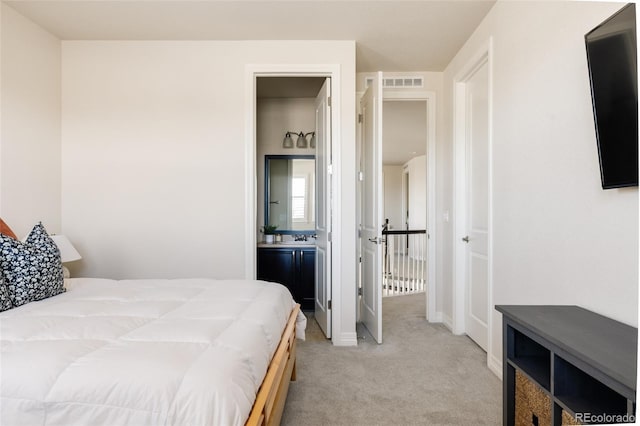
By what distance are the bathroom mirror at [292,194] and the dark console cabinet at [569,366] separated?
3.04 meters

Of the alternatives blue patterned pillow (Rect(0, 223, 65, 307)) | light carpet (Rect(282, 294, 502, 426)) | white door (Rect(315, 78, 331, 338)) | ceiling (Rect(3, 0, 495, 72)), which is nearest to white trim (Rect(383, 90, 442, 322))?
light carpet (Rect(282, 294, 502, 426))

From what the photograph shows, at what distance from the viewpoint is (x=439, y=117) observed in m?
3.89

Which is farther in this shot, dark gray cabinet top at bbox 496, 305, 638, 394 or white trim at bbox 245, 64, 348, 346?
white trim at bbox 245, 64, 348, 346

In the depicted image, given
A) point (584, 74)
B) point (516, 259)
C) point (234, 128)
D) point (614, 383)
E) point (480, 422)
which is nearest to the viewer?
point (614, 383)

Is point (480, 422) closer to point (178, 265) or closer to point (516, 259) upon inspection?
point (516, 259)

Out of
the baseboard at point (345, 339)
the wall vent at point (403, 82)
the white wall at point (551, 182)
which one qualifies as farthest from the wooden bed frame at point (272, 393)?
the wall vent at point (403, 82)

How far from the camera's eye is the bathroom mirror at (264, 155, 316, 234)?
4.48 metres

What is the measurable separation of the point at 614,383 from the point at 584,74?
1333mm

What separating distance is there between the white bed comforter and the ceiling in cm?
214

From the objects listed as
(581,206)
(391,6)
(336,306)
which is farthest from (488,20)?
(336,306)

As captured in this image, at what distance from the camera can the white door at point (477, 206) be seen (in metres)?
2.99

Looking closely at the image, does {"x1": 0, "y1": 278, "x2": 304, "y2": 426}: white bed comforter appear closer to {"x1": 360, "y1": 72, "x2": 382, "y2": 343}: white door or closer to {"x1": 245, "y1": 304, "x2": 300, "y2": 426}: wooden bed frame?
{"x1": 245, "y1": 304, "x2": 300, "y2": 426}: wooden bed frame

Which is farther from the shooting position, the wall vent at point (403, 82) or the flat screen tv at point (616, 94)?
the wall vent at point (403, 82)

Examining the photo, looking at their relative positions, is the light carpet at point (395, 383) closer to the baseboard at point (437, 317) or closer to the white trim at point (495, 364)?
the white trim at point (495, 364)
